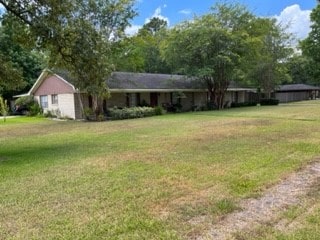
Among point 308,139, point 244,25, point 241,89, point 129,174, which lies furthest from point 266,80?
point 129,174

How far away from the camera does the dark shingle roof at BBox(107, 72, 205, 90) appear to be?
2784cm

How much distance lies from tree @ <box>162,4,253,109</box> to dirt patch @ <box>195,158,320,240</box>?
23540 mm

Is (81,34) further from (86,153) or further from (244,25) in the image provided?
(244,25)

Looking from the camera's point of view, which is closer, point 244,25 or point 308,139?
point 308,139

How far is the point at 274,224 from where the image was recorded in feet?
14.1

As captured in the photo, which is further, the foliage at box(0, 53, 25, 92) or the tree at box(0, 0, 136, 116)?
the foliage at box(0, 53, 25, 92)

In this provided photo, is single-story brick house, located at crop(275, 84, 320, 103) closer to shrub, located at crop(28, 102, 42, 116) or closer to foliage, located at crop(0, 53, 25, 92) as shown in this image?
shrub, located at crop(28, 102, 42, 116)

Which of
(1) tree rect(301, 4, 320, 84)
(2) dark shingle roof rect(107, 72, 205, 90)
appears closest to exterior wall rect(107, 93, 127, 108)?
(2) dark shingle roof rect(107, 72, 205, 90)

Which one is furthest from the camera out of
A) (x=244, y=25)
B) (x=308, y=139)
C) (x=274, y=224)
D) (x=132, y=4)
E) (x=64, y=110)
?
(x=244, y=25)

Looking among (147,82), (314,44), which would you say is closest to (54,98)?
(147,82)

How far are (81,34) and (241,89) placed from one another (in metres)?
32.9

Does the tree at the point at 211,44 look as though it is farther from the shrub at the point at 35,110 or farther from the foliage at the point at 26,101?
Answer: the foliage at the point at 26,101

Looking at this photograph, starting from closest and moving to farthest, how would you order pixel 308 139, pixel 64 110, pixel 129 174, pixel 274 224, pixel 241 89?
pixel 274 224 < pixel 129 174 < pixel 308 139 < pixel 64 110 < pixel 241 89

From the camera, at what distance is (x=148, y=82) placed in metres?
31.2
